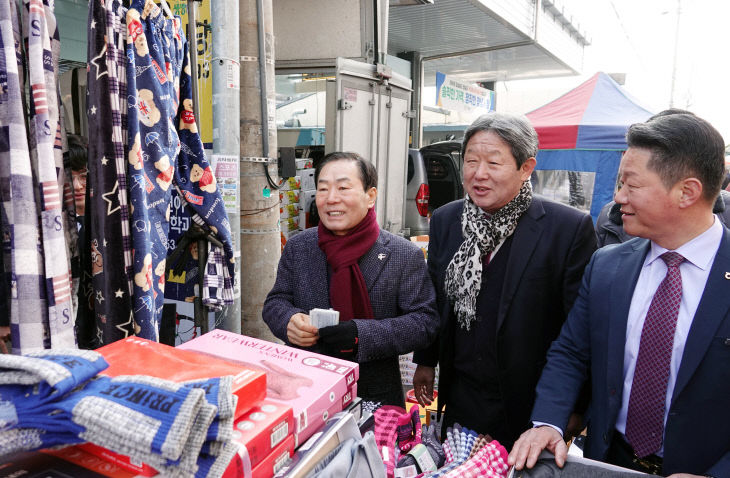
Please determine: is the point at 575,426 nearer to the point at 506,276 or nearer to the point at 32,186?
the point at 506,276

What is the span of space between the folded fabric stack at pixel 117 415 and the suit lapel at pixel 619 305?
4.22 feet

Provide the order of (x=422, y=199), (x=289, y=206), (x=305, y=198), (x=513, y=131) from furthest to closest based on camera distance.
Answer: (x=422, y=199) < (x=305, y=198) < (x=289, y=206) < (x=513, y=131)

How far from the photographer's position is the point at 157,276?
1811mm

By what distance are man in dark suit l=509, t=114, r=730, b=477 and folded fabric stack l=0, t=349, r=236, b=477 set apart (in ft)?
2.89

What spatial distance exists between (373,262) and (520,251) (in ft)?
2.06

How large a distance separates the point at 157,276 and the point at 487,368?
1395mm

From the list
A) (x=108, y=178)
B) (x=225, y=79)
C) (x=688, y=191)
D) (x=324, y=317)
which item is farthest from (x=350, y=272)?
(x=225, y=79)

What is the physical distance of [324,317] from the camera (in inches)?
65.9

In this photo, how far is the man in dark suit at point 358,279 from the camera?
1.93 meters

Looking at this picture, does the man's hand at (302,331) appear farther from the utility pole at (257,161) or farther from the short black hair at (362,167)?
the utility pole at (257,161)

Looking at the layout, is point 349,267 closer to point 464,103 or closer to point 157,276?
point 157,276

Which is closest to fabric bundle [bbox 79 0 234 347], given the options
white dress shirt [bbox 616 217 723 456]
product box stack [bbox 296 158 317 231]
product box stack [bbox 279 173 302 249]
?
white dress shirt [bbox 616 217 723 456]

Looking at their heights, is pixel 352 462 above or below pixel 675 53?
below

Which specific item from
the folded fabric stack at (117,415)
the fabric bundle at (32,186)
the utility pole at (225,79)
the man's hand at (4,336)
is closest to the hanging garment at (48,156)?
the fabric bundle at (32,186)
